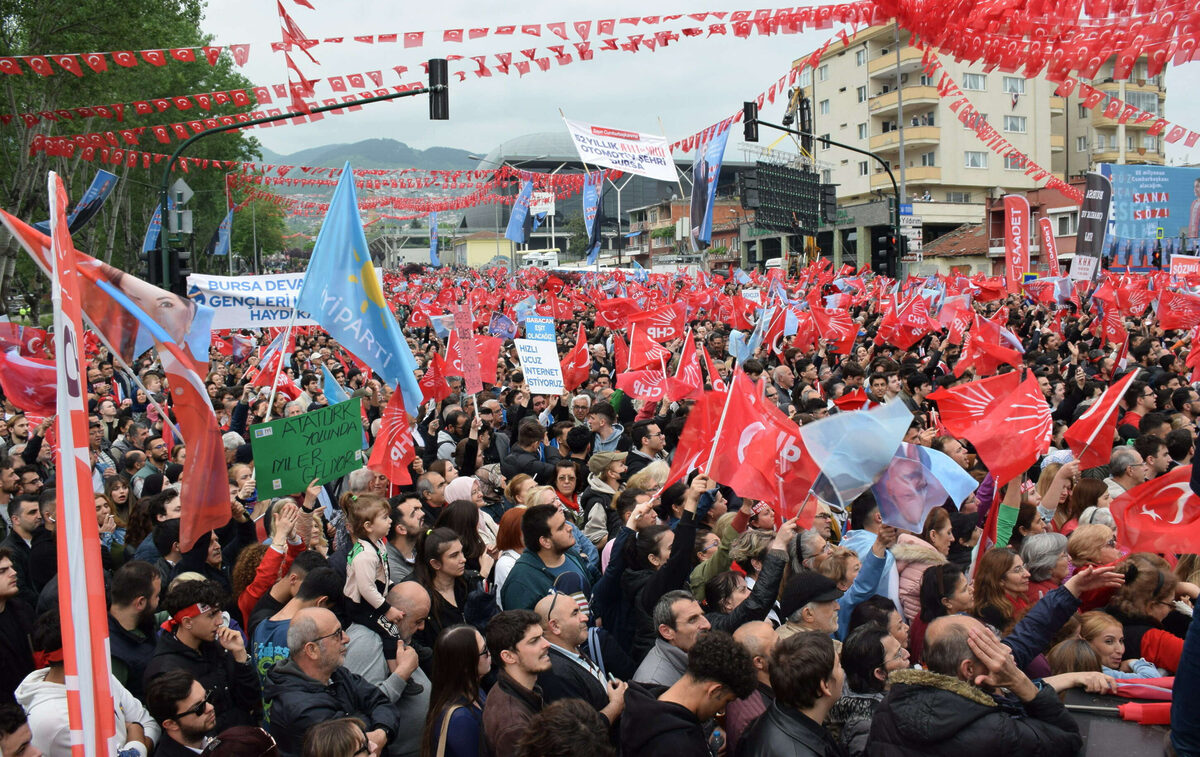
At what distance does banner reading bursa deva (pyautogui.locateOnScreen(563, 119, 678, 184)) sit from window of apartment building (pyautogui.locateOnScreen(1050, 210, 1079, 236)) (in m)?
26.1

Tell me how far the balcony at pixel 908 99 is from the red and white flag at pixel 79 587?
51.2 metres

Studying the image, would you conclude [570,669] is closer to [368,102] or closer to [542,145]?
[368,102]

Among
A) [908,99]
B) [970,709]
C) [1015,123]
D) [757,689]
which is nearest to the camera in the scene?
[970,709]

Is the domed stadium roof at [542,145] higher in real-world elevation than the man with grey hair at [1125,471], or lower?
higher

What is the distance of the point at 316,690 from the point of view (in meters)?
4.07

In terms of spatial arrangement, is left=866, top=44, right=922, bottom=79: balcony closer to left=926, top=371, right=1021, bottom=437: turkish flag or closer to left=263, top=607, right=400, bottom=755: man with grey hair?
left=926, top=371, right=1021, bottom=437: turkish flag

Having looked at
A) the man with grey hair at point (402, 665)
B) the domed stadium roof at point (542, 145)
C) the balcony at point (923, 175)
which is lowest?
the man with grey hair at point (402, 665)

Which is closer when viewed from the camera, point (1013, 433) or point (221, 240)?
point (1013, 433)

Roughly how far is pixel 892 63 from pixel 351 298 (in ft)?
155

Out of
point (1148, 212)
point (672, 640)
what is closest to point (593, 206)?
point (1148, 212)

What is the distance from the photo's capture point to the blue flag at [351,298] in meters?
7.21

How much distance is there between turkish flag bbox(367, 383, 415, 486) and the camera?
793 cm

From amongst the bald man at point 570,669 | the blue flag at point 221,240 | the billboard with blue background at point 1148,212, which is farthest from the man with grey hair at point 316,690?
the blue flag at point 221,240

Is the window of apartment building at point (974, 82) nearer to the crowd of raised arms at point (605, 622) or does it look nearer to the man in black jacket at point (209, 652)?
the crowd of raised arms at point (605, 622)
